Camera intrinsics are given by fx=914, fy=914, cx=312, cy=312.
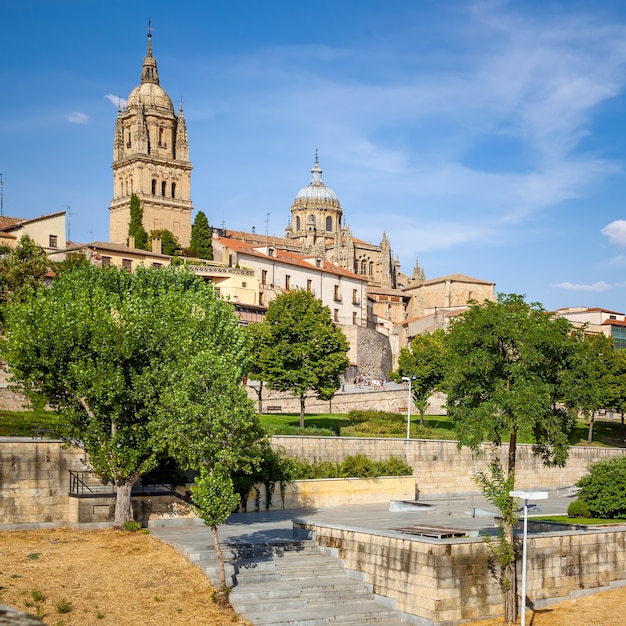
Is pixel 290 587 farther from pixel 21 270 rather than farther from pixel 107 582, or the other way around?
pixel 21 270

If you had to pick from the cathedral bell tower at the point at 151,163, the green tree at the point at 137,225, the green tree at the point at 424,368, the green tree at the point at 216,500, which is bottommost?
the green tree at the point at 216,500

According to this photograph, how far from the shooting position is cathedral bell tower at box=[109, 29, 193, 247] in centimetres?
10794

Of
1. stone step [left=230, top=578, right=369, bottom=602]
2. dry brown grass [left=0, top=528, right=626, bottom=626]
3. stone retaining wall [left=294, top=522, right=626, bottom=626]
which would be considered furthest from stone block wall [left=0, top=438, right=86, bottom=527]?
stone step [left=230, top=578, right=369, bottom=602]

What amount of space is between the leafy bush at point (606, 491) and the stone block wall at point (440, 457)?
425 cm

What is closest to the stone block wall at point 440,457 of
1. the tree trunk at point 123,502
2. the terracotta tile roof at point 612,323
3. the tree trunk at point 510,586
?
the tree trunk at point 510,586

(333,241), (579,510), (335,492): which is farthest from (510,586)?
(333,241)

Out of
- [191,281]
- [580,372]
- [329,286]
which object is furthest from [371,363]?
[580,372]

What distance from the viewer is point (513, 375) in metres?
28.5

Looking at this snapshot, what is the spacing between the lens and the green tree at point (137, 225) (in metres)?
93.5

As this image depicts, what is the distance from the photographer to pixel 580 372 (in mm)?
29125

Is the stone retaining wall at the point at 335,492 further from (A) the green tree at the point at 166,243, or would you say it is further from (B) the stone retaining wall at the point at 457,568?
(A) the green tree at the point at 166,243

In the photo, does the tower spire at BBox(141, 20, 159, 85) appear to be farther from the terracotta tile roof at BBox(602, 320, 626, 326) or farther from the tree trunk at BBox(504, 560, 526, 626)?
the tree trunk at BBox(504, 560, 526, 626)

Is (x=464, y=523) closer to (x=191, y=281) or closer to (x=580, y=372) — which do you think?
(x=580, y=372)

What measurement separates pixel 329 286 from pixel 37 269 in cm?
5172
